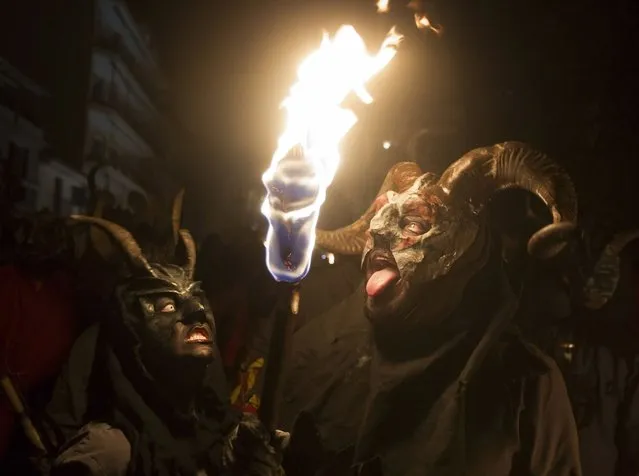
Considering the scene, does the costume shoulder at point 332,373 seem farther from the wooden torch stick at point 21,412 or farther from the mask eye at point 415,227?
the wooden torch stick at point 21,412

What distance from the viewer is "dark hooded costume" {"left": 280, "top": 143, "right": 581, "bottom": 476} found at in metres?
4.79

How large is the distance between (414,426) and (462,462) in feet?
1.20

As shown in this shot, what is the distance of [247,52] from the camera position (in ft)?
19.8

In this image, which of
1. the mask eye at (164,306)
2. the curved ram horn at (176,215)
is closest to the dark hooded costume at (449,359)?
the mask eye at (164,306)

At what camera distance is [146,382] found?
480 cm

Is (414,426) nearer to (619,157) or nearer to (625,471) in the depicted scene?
(625,471)

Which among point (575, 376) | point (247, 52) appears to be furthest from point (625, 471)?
point (247, 52)

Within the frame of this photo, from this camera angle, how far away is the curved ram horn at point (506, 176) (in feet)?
16.2

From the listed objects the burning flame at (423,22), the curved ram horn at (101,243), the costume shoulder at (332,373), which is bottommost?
the costume shoulder at (332,373)

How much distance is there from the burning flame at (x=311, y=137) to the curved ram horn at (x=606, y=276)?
1.97 metres

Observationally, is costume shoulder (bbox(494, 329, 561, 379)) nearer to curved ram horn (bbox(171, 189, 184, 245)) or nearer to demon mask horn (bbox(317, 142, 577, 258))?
demon mask horn (bbox(317, 142, 577, 258))

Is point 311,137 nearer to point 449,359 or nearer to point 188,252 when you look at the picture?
point 188,252

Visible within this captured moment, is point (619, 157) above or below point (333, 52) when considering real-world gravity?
below

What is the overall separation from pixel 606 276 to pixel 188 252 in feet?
9.35
